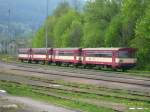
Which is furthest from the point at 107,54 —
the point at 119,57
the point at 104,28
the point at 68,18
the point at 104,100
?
the point at 68,18

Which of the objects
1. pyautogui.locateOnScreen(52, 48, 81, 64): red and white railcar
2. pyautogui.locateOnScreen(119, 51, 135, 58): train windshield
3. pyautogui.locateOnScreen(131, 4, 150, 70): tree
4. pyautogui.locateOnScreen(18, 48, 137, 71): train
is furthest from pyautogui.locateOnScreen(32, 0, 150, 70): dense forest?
pyautogui.locateOnScreen(52, 48, 81, 64): red and white railcar

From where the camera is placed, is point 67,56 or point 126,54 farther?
point 67,56

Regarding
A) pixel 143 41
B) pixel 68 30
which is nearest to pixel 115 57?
pixel 143 41

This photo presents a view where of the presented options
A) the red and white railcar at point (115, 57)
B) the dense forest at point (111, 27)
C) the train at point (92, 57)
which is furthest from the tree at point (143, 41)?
the red and white railcar at point (115, 57)

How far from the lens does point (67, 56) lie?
232 feet

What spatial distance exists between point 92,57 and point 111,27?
437 inches

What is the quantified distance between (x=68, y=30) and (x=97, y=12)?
2263cm

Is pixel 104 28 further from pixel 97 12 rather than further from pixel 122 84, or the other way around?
pixel 122 84

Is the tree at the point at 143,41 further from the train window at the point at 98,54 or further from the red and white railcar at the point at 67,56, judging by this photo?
the red and white railcar at the point at 67,56

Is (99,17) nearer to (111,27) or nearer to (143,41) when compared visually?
(111,27)

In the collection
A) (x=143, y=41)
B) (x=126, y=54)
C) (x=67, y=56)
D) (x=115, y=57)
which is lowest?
(x=115, y=57)

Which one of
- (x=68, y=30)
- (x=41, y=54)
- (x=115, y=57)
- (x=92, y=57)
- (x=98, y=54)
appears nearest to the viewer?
(x=115, y=57)

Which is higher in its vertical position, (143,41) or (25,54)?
(143,41)

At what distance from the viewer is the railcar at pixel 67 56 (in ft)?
222
